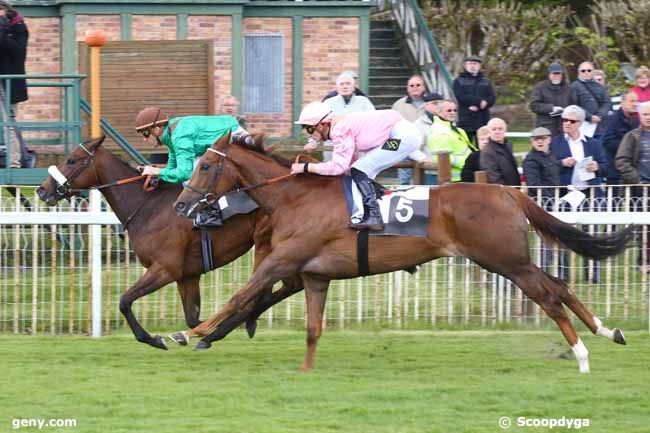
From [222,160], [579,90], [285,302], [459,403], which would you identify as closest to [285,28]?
[579,90]

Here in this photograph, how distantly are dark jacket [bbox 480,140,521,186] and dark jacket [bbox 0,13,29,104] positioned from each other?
460 centimetres

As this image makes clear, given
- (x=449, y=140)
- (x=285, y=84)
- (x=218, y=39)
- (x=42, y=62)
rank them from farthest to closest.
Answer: (x=285, y=84), (x=218, y=39), (x=42, y=62), (x=449, y=140)

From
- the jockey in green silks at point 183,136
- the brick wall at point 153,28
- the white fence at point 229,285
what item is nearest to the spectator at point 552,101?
the white fence at point 229,285

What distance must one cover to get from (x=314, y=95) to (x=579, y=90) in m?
5.66

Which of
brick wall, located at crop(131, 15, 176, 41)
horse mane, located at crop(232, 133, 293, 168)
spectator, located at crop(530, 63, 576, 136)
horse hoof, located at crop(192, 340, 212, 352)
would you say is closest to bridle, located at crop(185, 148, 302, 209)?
horse mane, located at crop(232, 133, 293, 168)

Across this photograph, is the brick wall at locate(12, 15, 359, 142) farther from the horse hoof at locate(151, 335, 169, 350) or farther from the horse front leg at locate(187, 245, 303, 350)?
the horse front leg at locate(187, 245, 303, 350)

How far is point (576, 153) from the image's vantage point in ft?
37.9

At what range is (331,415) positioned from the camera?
7230 mm

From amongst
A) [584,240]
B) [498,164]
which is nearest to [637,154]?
[498,164]

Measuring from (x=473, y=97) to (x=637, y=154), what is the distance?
2600 millimetres

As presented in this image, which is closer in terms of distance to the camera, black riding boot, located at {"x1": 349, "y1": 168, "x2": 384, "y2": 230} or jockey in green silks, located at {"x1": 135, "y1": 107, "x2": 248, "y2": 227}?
black riding boot, located at {"x1": 349, "y1": 168, "x2": 384, "y2": 230}

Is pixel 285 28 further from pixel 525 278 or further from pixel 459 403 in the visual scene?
pixel 459 403

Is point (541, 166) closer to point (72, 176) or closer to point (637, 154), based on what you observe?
point (637, 154)

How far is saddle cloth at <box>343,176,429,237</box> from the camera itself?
867 cm
